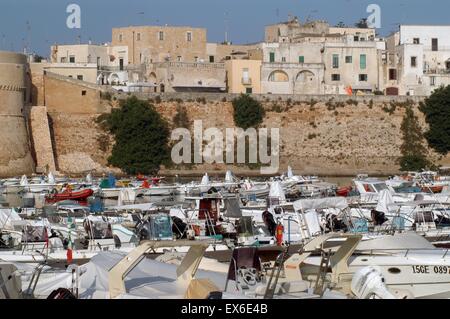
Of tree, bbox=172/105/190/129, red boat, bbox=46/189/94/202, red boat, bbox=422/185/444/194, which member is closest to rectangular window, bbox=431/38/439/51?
tree, bbox=172/105/190/129

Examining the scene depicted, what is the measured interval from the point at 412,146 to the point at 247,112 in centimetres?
727

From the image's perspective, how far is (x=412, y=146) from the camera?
5488cm

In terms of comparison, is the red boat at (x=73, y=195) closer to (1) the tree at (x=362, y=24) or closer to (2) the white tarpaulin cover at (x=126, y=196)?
(2) the white tarpaulin cover at (x=126, y=196)

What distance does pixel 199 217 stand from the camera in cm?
2738

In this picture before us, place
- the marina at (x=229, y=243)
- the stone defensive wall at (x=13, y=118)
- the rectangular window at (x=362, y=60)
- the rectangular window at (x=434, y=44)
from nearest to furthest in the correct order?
the marina at (x=229, y=243)
the stone defensive wall at (x=13, y=118)
the rectangular window at (x=362, y=60)
the rectangular window at (x=434, y=44)

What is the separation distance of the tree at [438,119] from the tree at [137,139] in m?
11.5

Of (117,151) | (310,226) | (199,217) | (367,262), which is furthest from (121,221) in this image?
(117,151)

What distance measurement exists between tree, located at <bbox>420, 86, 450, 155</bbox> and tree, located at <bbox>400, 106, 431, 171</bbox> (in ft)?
1.41

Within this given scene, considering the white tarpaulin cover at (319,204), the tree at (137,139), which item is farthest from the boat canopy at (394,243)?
the tree at (137,139)

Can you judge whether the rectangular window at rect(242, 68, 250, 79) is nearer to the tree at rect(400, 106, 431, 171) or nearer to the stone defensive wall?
the tree at rect(400, 106, 431, 171)

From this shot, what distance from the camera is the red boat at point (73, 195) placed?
131ft

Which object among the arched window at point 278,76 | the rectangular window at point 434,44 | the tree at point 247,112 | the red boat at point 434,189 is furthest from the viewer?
the rectangular window at point 434,44
